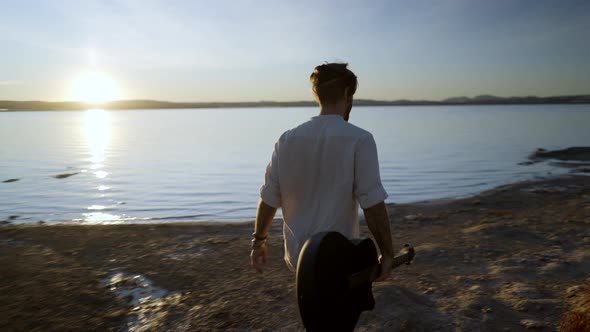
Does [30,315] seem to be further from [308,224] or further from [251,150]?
[251,150]

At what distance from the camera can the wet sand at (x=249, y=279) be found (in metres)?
4.52

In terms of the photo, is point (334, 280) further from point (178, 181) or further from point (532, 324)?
point (178, 181)

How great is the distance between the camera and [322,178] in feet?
8.73

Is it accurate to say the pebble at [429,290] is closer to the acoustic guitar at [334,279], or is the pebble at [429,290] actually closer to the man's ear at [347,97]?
the acoustic guitar at [334,279]

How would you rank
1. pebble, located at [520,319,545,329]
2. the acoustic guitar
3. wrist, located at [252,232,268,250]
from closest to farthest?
the acoustic guitar < wrist, located at [252,232,268,250] < pebble, located at [520,319,545,329]

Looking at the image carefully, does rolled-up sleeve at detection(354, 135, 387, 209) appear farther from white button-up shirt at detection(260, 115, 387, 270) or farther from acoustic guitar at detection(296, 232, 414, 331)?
acoustic guitar at detection(296, 232, 414, 331)

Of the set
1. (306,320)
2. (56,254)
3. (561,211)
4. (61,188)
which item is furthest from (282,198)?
(61,188)

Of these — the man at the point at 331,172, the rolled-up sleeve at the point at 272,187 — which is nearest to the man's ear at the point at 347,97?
the man at the point at 331,172

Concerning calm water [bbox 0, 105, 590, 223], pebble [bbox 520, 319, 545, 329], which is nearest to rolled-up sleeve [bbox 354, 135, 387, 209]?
pebble [bbox 520, 319, 545, 329]

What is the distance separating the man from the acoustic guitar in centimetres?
13

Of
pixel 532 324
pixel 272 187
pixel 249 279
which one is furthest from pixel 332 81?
pixel 249 279

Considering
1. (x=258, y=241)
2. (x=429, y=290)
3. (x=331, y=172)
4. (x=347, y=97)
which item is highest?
(x=347, y=97)

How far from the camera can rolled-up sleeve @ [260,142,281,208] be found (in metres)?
2.83

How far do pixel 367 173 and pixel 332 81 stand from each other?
62cm
